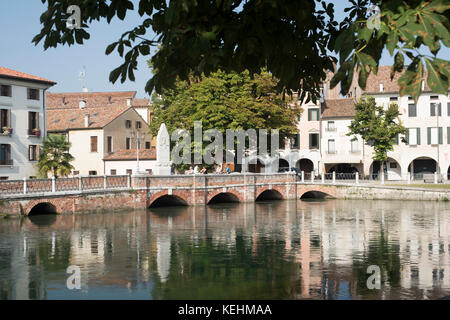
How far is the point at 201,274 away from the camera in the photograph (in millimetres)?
16172

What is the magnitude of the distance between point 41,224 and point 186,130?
17912mm

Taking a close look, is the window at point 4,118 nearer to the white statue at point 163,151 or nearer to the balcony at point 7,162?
the balcony at point 7,162

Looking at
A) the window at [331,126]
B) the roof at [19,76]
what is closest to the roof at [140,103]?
the window at [331,126]

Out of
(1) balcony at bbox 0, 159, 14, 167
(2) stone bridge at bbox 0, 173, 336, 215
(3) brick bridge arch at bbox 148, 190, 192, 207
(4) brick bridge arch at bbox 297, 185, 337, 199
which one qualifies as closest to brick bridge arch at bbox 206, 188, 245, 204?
(2) stone bridge at bbox 0, 173, 336, 215

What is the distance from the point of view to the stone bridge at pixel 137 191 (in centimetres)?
3141

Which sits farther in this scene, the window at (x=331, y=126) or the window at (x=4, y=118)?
the window at (x=331, y=126)

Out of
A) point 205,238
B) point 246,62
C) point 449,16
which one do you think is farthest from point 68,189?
point 449,16

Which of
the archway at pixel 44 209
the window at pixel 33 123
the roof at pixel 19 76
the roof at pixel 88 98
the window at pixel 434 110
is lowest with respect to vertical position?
the archway at pixel 44 209

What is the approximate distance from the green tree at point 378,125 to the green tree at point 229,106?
6.29 meters

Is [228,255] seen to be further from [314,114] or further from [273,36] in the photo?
[314,114]

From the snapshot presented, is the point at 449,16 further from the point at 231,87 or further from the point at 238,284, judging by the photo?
the point at 231,87

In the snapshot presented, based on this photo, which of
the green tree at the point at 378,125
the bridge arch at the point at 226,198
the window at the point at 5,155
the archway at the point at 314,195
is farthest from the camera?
the archway at the point at 314,195

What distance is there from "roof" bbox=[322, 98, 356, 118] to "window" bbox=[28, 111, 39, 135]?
29774 millimetres

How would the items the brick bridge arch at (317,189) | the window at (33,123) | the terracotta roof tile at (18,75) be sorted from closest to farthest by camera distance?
1. the terracotta roof tile at (18,75)
2. the window at (33,123)
3. the brick bridge arch at (317,189)
